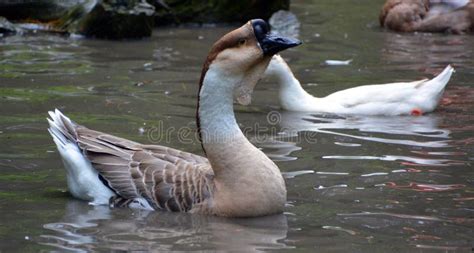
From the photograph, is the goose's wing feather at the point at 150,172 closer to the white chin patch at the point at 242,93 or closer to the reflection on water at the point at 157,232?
the reflection on water at the point at 157,232

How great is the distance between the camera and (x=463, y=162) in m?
8.55

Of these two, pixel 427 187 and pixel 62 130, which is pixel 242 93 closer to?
pixel 62 130

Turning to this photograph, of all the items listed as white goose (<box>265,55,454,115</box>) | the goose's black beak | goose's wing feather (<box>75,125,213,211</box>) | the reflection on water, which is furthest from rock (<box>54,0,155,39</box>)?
the goose's black beak

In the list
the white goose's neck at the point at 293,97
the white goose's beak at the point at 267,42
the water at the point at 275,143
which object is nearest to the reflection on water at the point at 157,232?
the water at the point at 275,143

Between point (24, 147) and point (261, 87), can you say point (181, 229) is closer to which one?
point (24, 147)

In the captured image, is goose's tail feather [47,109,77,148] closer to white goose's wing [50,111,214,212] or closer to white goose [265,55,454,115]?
white goose's wing [50,111,214,212]

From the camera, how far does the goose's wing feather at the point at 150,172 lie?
7012 mm

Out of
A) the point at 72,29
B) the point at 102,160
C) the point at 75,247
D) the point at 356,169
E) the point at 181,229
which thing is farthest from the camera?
the point at 72,29

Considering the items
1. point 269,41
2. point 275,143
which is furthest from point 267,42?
point 275,143

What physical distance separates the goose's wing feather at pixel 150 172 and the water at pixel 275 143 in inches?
5.3

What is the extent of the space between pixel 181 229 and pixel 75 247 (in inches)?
32.0

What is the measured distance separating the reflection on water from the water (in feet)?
0.04

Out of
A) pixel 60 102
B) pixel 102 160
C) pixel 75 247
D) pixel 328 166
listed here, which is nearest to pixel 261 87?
pixel 60 102

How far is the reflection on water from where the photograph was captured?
6297mm
